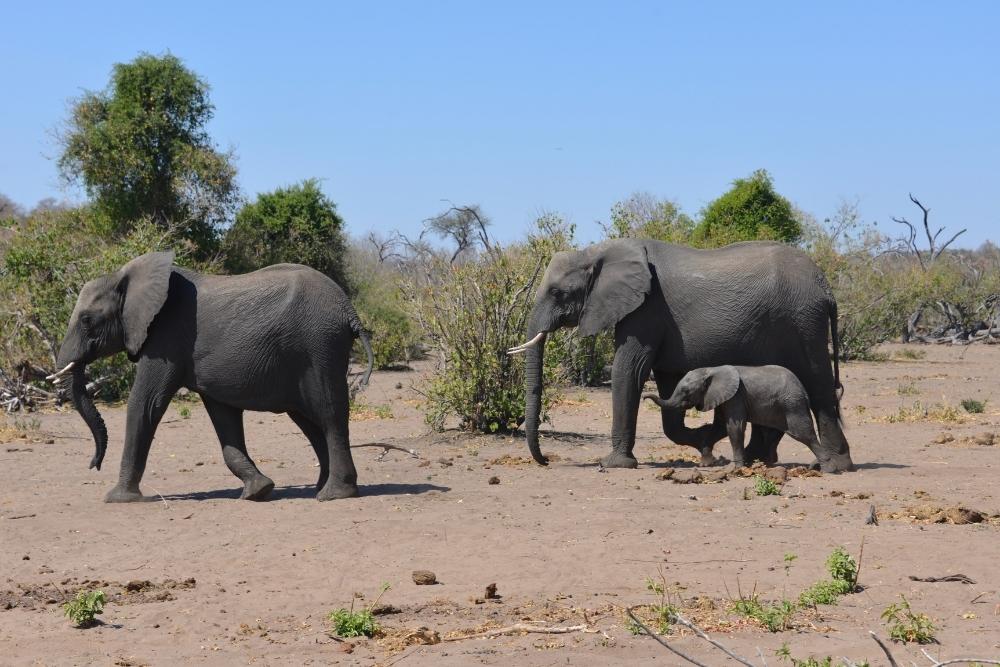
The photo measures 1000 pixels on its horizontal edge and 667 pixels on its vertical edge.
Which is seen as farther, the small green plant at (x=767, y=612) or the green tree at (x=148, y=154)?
the green tree at (x=148, y=154)

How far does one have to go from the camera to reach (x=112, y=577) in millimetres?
8078

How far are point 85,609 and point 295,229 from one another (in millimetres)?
23434

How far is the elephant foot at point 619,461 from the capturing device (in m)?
12.2

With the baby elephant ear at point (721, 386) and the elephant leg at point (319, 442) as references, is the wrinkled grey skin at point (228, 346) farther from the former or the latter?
the baby elephant ear at point (721, 386)

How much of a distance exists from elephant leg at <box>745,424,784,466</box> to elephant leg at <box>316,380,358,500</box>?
3.99 metres

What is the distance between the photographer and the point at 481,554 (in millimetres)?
8414

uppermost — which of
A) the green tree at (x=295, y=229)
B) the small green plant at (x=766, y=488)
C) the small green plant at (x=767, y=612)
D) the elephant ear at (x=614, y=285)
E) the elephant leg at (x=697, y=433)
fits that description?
the green tree at (x=295, y=229)

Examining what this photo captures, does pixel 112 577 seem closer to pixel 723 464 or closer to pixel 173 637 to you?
pixel 173 637

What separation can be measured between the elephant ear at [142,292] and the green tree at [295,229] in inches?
716

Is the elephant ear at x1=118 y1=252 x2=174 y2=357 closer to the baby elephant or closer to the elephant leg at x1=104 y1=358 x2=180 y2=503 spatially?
the elephant leg at x1=104 y1=358 x2=180 y2=503

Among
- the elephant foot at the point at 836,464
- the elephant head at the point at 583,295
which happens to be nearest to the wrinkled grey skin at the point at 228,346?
the elephant head at the point at 583,295

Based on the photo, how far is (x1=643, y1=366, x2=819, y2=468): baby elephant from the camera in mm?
11445

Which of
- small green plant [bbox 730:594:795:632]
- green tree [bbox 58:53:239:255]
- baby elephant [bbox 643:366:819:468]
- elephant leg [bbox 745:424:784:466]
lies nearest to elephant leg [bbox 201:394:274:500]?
baby elephant [bbox 643:366:819:468]

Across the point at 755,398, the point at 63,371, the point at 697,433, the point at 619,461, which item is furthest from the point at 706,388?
the point at 63,371
